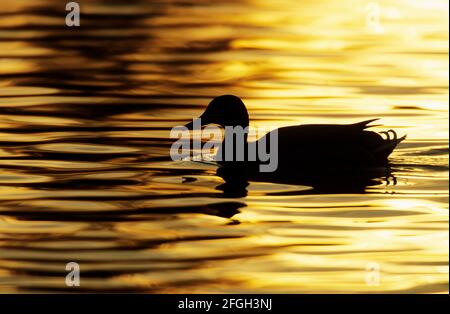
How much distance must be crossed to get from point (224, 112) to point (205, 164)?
1093mm

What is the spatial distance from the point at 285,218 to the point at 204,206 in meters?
0.80

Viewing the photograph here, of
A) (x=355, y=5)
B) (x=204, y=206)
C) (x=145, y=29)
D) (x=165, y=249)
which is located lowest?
(x=165, y=249)

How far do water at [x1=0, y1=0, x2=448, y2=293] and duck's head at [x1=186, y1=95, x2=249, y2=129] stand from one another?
0.59 metres

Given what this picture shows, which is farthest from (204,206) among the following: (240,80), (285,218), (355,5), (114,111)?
(355,5)

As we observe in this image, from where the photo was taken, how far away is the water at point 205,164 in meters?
9.57

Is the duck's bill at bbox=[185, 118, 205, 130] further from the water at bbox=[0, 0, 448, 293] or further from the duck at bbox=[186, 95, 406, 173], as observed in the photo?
the duck at bbox=[186, 95, 406, 173]

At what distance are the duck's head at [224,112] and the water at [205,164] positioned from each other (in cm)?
59

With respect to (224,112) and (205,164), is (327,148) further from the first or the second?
(224,112)

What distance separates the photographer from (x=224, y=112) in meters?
14.1

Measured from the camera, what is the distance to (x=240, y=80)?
56.4ft

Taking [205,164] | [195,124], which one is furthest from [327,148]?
[195,124]

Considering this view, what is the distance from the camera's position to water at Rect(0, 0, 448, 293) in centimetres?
957

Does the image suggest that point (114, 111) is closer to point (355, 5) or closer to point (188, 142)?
point (188, 142)

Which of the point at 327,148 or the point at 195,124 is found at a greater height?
the point at 195,124
